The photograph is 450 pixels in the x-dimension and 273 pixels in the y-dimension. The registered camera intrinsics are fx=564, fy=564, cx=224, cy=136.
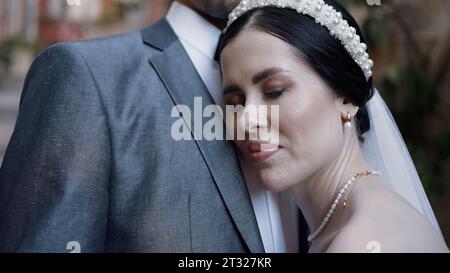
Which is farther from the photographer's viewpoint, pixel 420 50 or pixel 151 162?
pixel 420 50

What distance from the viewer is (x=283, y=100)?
1271 millimetres

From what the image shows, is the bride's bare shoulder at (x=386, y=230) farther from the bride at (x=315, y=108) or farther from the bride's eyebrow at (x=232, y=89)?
the bride's eyebrow at (x=232, y=89)

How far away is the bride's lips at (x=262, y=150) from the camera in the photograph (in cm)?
128

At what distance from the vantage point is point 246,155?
4.44 feet

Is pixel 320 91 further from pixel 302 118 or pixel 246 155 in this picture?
pixel 246 155

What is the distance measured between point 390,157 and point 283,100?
432 mm

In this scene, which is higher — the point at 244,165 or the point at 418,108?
the point at 244,165

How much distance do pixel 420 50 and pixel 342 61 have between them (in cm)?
208

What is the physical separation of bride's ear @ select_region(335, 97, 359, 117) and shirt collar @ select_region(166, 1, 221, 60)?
1.15ft

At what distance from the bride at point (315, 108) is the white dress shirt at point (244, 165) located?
0.28ft

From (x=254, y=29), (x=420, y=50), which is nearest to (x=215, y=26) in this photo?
(x=254, y=29)

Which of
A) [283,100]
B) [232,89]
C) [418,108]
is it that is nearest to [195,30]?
[232,89]

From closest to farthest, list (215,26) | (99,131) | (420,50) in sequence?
(99,131), (215,26), (420,50)

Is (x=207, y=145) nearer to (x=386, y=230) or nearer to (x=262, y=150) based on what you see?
(x=262, y=150)
